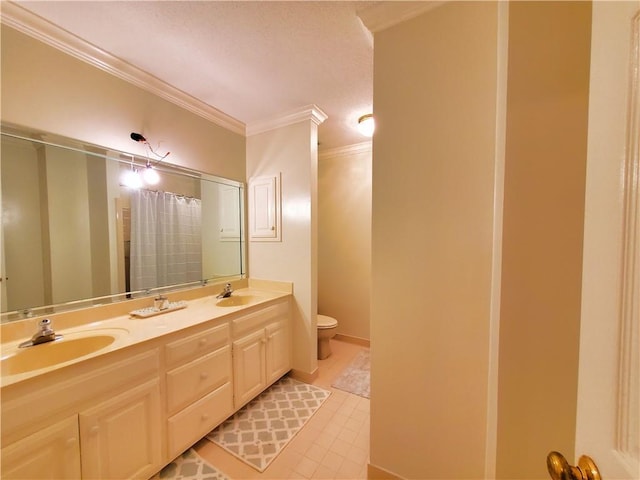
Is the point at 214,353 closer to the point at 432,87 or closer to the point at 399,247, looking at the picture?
the point at 399,247

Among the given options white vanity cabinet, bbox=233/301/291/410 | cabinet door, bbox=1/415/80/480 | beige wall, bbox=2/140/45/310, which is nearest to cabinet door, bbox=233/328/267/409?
white vanity cabinet, bbox=233/301/291/410

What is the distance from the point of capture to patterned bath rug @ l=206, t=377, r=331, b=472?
4.95 ft

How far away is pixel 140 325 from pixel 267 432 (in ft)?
3.70

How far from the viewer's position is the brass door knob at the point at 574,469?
15.5 inches

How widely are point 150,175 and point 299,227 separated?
127 centimetres

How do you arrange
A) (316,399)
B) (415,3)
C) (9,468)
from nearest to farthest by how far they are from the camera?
(9,468)
(415,3)
(316,399)

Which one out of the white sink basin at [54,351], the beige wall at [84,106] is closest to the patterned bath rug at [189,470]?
the white sink basin at [54,351]

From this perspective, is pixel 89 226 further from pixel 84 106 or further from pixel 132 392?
pixel 132 392

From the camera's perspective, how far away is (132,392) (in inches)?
47.3

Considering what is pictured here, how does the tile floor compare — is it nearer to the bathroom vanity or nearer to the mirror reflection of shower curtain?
A: the bathroom vanity

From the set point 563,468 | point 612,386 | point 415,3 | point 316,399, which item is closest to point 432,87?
point 415,3

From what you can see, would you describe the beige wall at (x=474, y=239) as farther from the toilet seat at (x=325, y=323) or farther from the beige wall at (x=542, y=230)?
the toilet seat at (x=325, y=323)

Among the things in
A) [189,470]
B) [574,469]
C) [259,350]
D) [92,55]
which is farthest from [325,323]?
[92,55]

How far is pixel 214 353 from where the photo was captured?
5.28ft
